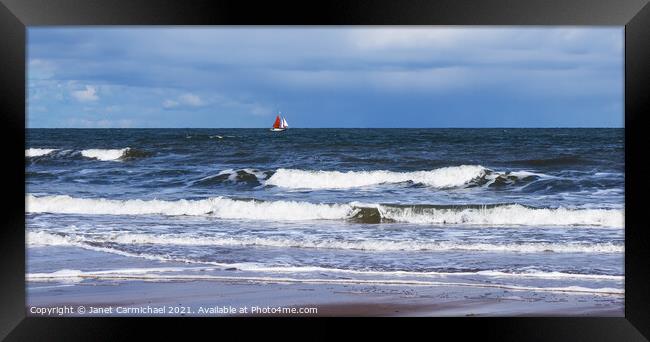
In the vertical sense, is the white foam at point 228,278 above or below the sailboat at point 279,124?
below

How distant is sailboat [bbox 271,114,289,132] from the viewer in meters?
17.8

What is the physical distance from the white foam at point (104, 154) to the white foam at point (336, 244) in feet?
27.9

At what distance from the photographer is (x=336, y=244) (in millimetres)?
6125

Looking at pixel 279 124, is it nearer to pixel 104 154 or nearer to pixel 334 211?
pixel 104 154

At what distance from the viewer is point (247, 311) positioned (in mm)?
3934

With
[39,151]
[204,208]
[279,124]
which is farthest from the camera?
[279,124]

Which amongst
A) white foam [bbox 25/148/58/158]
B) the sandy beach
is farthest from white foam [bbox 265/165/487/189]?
the sandy beach

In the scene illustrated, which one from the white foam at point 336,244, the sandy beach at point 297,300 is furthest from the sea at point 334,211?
the sandy beach at point 297,300

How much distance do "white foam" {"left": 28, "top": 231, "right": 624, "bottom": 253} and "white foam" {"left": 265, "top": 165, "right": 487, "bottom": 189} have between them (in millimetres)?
4653

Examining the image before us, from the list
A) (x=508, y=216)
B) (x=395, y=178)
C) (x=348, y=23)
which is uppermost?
(x=348, y=23)

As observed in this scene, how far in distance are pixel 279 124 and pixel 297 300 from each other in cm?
1415

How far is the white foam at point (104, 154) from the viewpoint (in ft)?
47.8

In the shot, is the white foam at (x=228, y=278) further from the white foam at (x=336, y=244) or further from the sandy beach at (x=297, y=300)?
the white foam at (x=336, y=244)

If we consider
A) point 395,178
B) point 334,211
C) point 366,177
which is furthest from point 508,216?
point 366,177
